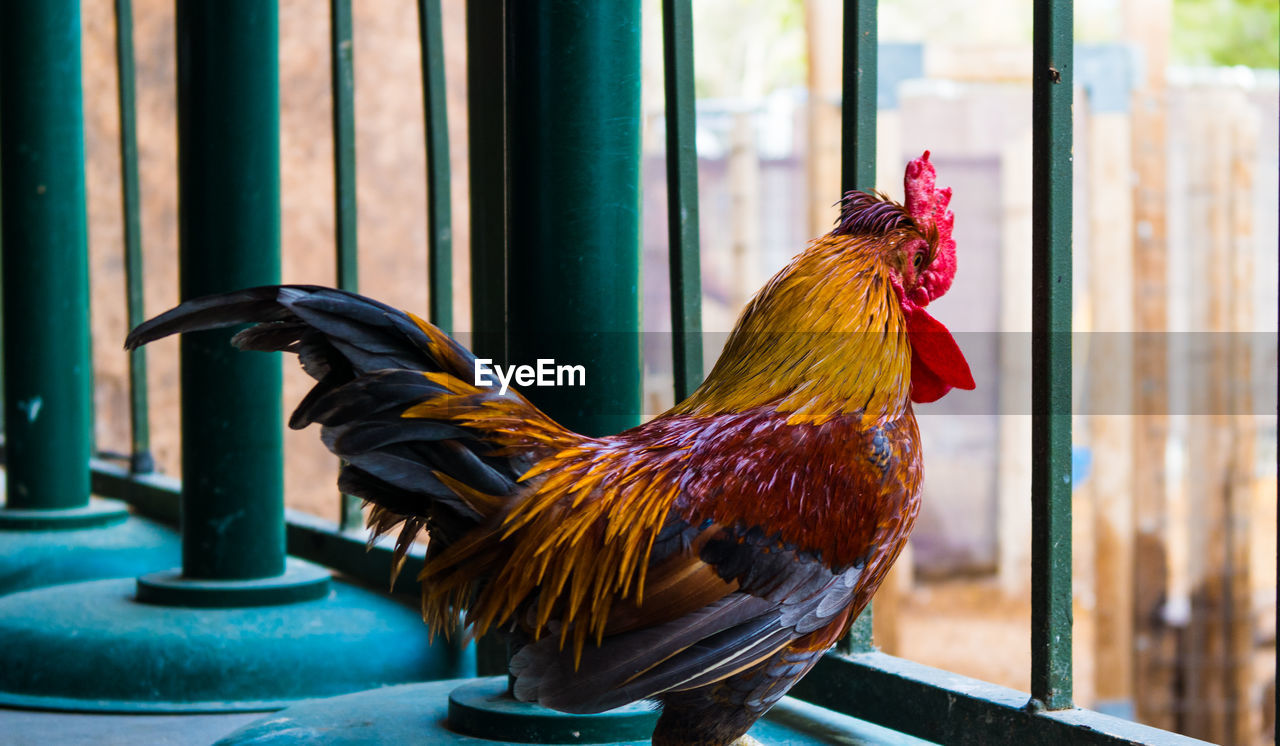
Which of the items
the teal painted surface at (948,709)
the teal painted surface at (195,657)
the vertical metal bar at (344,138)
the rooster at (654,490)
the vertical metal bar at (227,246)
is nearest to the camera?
the rooster at (654,490)

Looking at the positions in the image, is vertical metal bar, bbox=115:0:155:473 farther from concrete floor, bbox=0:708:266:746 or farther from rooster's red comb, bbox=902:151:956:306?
rooster's red comb, bbox=902:151:956:306

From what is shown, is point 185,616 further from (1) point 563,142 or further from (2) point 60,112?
(2) point 60,112

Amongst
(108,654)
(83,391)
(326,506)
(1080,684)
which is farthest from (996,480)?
(108,654)

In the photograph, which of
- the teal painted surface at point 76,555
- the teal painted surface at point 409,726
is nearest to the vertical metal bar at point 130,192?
the teal painted surface at point 76,555

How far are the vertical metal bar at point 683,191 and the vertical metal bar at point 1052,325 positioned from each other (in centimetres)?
75

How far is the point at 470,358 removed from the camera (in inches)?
69.4

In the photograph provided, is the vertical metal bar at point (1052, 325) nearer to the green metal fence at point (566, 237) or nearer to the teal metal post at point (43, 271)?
the green metal fence at point (566, 237)

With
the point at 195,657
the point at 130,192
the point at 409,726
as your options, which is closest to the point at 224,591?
the point at 195,657

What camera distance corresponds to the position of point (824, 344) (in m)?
1.78

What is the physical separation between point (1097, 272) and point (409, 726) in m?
4.39

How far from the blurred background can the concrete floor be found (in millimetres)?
3156

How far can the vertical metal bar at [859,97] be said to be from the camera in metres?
2.19

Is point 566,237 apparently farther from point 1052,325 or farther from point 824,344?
point 1052,325

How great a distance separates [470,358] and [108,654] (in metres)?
1.48
